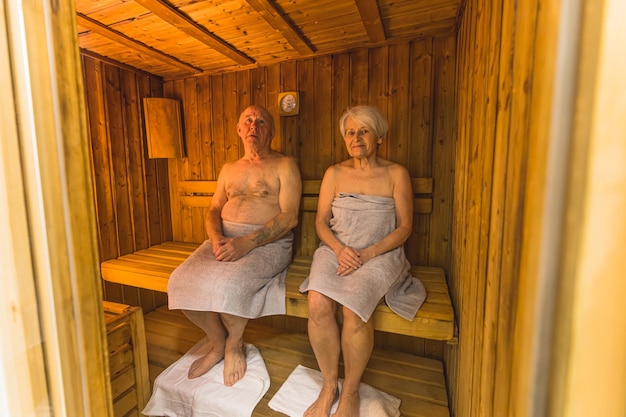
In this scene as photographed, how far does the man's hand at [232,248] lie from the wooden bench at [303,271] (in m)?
0.32

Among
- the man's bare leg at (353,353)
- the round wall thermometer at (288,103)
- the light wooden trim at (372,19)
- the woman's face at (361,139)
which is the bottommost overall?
the man's bare leg at (353,353)

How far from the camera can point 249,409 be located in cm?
153

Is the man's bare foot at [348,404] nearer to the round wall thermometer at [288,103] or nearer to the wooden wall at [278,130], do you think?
the wooden wall at [278,130]

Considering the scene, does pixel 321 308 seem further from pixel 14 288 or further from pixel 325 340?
pixel 14 288

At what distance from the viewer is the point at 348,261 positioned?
5.09 feet

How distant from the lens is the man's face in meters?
2.02

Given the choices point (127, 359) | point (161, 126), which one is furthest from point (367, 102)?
point (127, 359)

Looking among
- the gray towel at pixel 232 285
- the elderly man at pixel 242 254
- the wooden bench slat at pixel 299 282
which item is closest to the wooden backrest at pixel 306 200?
the wooden bench slat at pixel 299 282

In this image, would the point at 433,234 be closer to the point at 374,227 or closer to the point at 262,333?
the point at 374,227

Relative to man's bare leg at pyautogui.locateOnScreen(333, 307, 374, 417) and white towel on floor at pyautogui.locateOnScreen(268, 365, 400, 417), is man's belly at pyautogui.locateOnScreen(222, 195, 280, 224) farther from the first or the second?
white towel on floor at pyautogui.locateOnScreen(268, 365, 400, 417)

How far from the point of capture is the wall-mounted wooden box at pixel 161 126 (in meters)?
2.53

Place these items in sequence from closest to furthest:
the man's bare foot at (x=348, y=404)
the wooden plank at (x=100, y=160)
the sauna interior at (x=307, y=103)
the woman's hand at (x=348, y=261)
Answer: the sauna interior at (x=307, y=103) → the man's bare foot at (x=348, y=404) → the woman's hand at (x=348, y=261) → the wooden plank at (x=100, y=160)

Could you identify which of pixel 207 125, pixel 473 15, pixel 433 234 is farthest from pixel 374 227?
pixel 207 125

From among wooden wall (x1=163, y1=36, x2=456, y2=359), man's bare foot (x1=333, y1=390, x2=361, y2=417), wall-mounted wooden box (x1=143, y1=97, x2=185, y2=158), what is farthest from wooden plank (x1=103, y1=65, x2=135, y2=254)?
man's bare foot (x1=333, y1=390, x2=361, y2=417)
